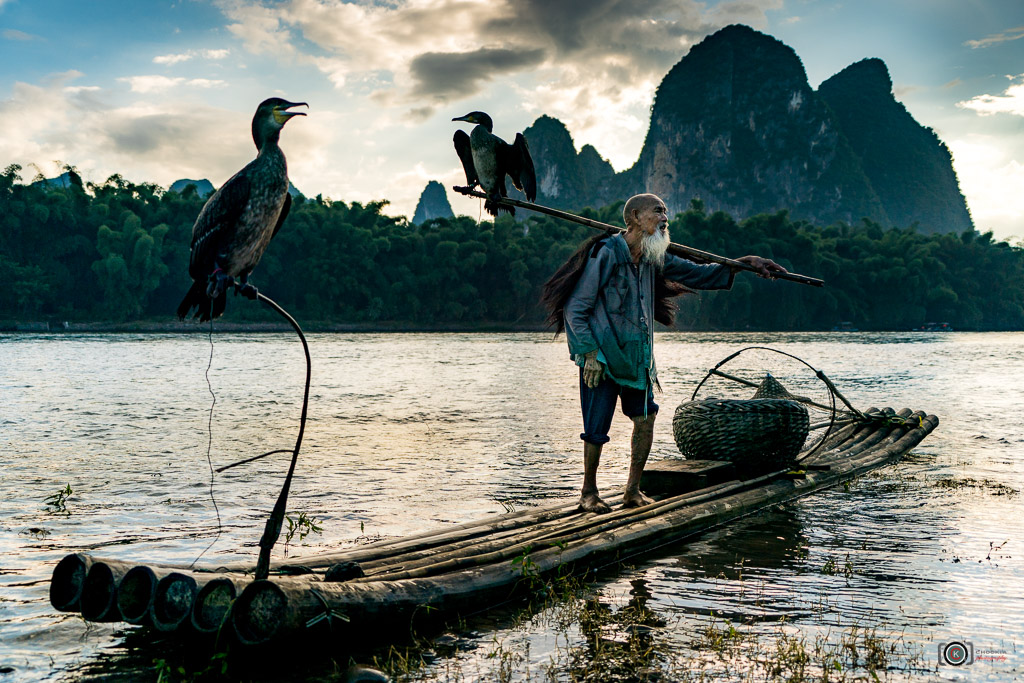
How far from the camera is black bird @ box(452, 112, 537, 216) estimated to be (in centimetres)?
599

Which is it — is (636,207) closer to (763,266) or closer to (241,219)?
(763,266)

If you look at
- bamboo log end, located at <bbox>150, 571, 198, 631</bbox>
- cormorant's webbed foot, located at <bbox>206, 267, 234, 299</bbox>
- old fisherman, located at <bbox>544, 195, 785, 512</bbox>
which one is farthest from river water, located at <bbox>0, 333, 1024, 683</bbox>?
cormorant's webbed foot, located at <bbox>206, 267, 234, 299</bbox>

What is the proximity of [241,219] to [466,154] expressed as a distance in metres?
3.49

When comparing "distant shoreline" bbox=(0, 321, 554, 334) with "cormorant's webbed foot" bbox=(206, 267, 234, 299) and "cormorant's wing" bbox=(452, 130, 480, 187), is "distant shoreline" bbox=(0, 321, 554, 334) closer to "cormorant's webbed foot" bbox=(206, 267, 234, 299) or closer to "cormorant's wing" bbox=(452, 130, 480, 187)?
"cormorant's wing" bbox=(452, 130, 480, 187)

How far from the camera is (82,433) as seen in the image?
1170cm

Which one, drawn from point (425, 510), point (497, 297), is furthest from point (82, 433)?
point (497, 297)

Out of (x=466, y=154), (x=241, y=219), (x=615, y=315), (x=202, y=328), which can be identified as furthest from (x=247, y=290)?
(x=202, y=328)

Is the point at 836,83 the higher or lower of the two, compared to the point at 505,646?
higher

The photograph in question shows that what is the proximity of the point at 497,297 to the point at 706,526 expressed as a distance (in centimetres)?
7023

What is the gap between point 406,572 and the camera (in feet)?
12.6

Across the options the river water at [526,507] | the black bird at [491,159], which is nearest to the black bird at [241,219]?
the river water at [526,507]

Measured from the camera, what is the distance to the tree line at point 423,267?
2441 inches

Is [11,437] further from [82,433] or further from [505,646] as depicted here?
[505,646]

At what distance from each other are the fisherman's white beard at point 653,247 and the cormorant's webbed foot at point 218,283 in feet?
9.68
